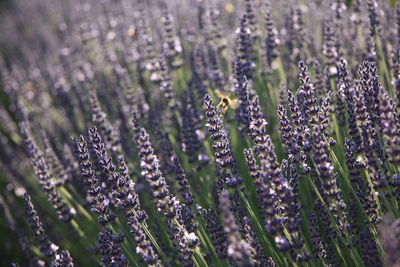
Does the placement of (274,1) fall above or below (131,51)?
above

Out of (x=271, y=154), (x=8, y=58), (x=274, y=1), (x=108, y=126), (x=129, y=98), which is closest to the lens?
(x=271, y=154)

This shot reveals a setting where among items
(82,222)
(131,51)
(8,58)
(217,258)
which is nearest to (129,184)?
(217,258)

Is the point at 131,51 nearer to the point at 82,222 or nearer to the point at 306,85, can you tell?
the point at 82,222

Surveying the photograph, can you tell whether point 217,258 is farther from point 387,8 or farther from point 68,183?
point 387,8

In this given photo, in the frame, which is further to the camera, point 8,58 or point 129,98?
point 8,58

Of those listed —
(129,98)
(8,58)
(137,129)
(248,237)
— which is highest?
(8,58)

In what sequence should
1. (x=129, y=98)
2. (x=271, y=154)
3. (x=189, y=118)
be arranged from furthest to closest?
(x=129, y=98) → (x=189, y=118) → (x=271, y=154)
